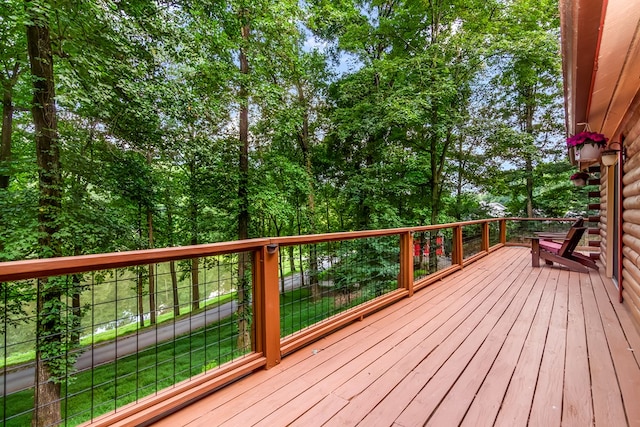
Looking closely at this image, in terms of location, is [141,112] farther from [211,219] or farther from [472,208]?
[472,208]

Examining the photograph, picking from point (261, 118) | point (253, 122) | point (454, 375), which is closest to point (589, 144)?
point (454, 375)

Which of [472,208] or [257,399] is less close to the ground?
[472,208]

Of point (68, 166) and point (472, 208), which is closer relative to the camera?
point (68, 166)

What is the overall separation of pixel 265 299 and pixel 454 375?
54.6 inches

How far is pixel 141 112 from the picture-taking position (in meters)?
4.79

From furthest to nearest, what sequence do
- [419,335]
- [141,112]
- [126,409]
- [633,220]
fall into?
[141,112] → [633,220] → [419,335] → [126,409]

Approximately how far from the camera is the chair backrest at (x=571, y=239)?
4.68 meters

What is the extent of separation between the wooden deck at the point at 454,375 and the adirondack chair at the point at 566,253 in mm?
1844

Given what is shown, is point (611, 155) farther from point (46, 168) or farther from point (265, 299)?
point (46, 168)

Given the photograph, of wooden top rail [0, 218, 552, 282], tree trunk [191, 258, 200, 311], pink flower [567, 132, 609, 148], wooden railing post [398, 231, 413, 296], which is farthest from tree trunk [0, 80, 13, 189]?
pink flower [567, 132, 609, 148]

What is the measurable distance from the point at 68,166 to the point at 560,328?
7.14 metres

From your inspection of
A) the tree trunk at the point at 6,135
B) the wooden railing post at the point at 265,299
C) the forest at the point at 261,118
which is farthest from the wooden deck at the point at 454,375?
the tree trunk at the point at 6,135

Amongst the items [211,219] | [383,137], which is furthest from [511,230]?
[211,219]

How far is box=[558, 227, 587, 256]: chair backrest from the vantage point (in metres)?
4.68
